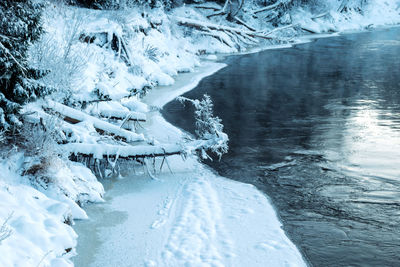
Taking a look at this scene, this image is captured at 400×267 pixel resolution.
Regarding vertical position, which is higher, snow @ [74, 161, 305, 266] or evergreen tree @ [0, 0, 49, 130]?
evergreen tree @ [0, 0, 49, 130]

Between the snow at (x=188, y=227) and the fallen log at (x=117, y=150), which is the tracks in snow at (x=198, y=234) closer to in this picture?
the snow at (x=188, y=227)

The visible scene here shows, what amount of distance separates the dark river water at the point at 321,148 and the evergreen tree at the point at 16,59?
4247mm

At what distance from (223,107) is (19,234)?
34.3 feet

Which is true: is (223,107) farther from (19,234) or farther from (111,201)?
(19,234)

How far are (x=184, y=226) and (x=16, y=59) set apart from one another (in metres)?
4.05

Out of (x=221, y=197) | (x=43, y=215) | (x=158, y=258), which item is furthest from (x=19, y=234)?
(x=221, y=197)

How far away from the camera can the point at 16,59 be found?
26.2 feet

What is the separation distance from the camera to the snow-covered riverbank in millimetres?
6602

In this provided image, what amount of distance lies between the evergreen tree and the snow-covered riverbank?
225 cm

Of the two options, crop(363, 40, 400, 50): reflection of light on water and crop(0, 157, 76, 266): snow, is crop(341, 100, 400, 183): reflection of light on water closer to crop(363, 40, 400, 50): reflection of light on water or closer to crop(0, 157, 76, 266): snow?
crop(0, 157, 76, 266): snow

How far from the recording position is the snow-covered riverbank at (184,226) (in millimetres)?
6602

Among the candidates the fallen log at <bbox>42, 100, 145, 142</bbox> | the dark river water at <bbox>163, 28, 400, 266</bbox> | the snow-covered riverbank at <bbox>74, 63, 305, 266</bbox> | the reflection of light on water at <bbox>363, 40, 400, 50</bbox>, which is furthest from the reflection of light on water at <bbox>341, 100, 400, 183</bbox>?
the reflection of light on water at <bbox>363, 40, 400, 50</bbox>

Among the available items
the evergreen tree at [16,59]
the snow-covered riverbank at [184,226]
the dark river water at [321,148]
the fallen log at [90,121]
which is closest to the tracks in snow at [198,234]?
the snow-covered riverbank at [184,226]

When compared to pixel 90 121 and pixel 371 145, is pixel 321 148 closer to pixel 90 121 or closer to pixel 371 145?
pixel 371 145
